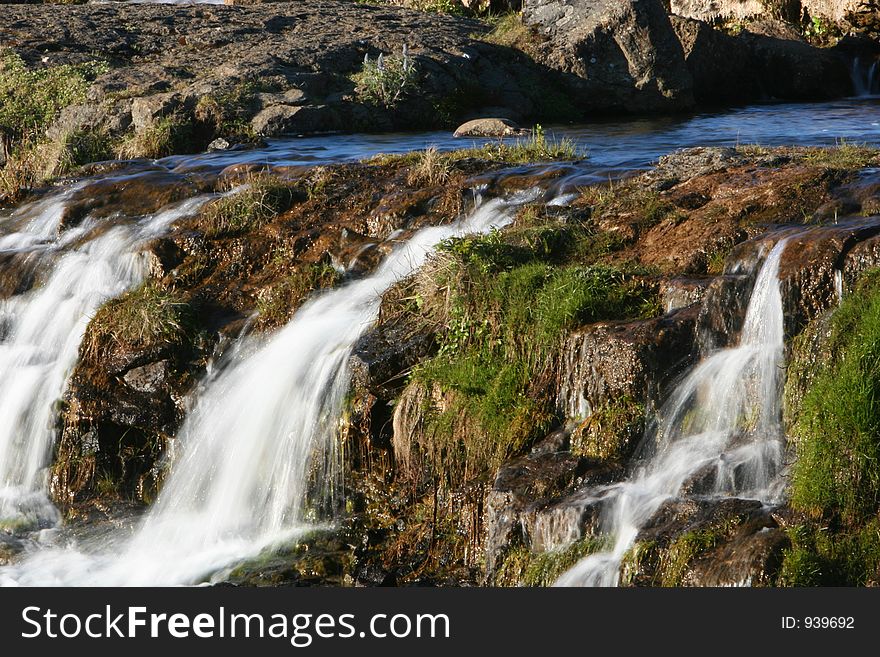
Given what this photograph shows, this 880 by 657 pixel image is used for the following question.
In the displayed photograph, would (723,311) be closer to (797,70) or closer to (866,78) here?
(797,70)

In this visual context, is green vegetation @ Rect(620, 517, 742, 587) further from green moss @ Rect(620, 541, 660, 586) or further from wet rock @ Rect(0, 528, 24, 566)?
wet rock @ Rect(0, 528, 24, 566)

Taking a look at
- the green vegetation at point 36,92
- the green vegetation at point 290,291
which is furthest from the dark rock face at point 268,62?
the green vegetation at point 290,291

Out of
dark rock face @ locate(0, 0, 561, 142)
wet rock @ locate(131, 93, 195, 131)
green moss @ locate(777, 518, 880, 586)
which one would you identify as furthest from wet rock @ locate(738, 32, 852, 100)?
green moss @ locate(777, 518, 880, 586)

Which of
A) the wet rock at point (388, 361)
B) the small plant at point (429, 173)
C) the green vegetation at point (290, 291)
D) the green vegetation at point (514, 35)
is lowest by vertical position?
the wet rock at point (388, 361)

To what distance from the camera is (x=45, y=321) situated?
36.2 feet

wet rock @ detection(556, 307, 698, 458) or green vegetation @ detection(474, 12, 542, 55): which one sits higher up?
green vegetation @ detection(474, 12, 542, 55)

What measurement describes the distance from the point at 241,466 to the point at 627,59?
50.8 ft

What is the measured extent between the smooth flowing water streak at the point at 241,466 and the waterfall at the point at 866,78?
17.6 meters

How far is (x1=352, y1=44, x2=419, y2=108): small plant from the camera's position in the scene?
20.5m

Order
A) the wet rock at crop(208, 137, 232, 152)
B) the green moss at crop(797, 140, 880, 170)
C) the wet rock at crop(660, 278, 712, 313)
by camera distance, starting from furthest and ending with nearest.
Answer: the wet rock at crop(208, 137, 232, 152) → the green moss at crop(797, 140, 880, 170) → the wet rock at crop(660, 278, 712, 313)

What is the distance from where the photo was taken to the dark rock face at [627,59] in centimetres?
2172

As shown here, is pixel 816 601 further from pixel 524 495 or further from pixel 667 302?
pixel 667 302

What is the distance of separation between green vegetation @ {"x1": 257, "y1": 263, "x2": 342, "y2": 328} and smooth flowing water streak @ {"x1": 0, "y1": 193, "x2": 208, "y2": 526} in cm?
172

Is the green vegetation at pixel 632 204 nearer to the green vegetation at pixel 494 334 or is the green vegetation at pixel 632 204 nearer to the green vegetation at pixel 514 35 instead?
the green vegetation at pixel 494 334
